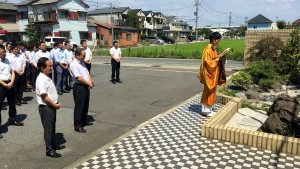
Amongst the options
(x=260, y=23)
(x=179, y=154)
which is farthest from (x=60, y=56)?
(x=260, y=23)

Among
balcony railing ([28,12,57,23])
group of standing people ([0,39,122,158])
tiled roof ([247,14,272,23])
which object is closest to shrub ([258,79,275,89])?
group of standing people ([0,39,122,158])

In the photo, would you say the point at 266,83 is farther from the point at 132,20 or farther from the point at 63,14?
the point at 132,20

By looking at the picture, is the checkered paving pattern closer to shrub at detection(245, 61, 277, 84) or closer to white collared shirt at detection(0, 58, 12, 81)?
white collared shirt at detection(0, 58, 12, 81)

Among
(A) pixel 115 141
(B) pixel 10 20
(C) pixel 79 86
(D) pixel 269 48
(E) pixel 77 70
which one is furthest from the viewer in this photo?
(B) pixel 10 20

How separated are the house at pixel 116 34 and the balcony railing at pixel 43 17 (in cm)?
820

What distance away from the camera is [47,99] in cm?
463

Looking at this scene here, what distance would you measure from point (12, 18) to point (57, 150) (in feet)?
158

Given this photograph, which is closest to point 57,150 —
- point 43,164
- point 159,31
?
point 43,164

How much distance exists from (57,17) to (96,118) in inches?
1541

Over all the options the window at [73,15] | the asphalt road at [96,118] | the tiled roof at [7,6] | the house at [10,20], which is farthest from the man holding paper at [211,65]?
the tiled roof at [7,6]

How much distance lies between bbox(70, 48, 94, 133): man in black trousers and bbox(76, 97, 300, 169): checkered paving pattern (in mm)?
1285

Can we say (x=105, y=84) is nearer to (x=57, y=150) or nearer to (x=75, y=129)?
(x=75, y=129)

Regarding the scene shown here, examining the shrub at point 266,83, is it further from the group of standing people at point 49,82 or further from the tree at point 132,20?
the tree at point 132,20

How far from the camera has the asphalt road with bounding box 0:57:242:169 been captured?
498 cm
